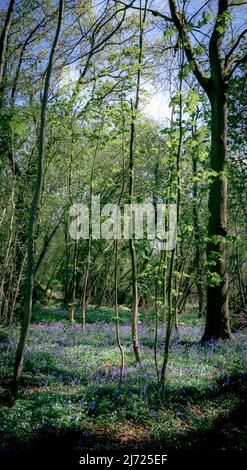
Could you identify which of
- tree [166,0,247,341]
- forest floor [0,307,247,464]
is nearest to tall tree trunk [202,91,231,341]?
tree [166,0,247,341]

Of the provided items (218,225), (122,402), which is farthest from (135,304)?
(218,225)

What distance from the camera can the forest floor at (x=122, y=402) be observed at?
3.77 metres

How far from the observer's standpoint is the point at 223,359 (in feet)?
22.4

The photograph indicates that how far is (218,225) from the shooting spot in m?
8.59

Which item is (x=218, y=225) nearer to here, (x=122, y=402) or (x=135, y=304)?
(x=135, y=304)

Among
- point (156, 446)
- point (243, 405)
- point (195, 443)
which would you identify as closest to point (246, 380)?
point (243, 405)

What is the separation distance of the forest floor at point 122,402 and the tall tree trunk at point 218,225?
46.8 inches

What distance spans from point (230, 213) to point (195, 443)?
42.4 feet

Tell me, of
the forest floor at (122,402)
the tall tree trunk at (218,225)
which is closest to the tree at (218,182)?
the tall tree trunk at (218,225)

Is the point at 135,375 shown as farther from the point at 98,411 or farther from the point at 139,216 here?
the point at 139,216

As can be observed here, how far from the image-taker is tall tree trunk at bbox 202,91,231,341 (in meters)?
8.52

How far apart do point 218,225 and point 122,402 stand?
5355mm

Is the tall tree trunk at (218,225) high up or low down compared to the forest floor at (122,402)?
up

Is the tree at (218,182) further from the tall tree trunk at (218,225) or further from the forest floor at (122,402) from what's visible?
the forest floor at (122,402)
